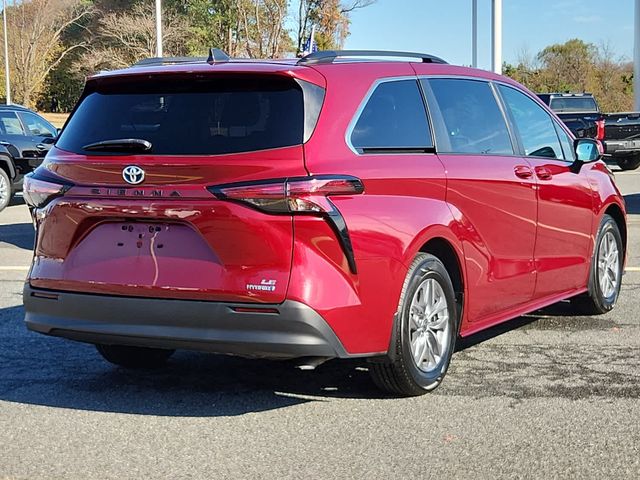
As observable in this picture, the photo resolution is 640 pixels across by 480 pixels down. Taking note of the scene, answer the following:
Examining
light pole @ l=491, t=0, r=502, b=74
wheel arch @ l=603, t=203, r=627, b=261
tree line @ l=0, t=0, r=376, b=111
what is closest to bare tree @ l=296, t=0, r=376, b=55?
tree line @ l=0, t=0, r=376, b=111

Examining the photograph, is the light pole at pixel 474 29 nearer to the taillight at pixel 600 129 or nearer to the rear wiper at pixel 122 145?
the taillight at pixel 600 129

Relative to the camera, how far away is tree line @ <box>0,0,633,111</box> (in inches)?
1838

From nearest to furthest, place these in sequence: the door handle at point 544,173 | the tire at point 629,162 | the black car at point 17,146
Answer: the door handle at point 544,173 → the black car at point 17,146 → the tire at point 629,162

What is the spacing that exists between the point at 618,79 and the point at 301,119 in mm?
58105

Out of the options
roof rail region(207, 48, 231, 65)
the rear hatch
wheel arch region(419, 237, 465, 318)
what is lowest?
wheel arch region(419, 237, 465, 318)

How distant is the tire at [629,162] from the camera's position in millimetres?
25062

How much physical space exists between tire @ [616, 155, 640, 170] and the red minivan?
817 inches

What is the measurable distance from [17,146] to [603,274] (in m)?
12.6

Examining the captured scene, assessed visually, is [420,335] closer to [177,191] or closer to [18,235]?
[177,191]

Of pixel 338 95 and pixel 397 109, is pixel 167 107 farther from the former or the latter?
pixel 397 109

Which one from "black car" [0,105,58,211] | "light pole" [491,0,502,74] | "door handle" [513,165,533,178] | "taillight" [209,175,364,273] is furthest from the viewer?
"light pole" [491,0,502,74]

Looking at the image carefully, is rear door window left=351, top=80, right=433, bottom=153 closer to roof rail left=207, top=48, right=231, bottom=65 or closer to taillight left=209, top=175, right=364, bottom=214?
taillight left=209, top=175, right=364, bottom=214

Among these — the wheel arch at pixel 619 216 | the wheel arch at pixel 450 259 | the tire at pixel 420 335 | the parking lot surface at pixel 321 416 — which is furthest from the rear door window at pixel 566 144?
the tire at pixel 420 335

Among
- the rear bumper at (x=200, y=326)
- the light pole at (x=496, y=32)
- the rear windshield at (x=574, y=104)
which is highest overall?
the light pole at (x=496, y=32)
